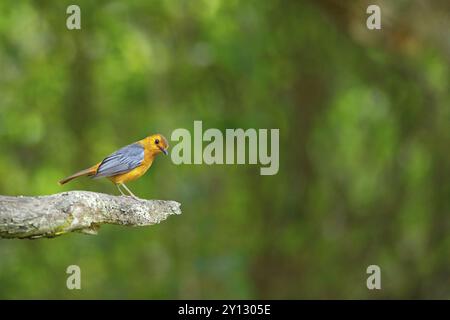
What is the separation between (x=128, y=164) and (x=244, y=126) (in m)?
5.91

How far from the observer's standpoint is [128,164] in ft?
13.7

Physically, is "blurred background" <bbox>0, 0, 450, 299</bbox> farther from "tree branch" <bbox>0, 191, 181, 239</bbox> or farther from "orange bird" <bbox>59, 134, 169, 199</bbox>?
"tree branch" <bbox>0, 191, 181, 239</bbox>

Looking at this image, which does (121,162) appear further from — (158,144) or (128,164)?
(158,144)

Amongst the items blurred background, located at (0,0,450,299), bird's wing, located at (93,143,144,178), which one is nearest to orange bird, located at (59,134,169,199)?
bird's wing, located at (93,143,144,178)

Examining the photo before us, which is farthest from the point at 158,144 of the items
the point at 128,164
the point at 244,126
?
the point at 244,126

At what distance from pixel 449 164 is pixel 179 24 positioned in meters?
4.03

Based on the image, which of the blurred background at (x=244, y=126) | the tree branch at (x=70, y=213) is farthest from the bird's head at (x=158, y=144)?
the blurred background at (x=244, y=126)

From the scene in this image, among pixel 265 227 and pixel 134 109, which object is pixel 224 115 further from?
pixel 265 227

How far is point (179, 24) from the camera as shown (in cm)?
1027

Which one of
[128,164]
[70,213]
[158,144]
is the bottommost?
[70,213]

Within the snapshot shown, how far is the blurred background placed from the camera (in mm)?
10000
